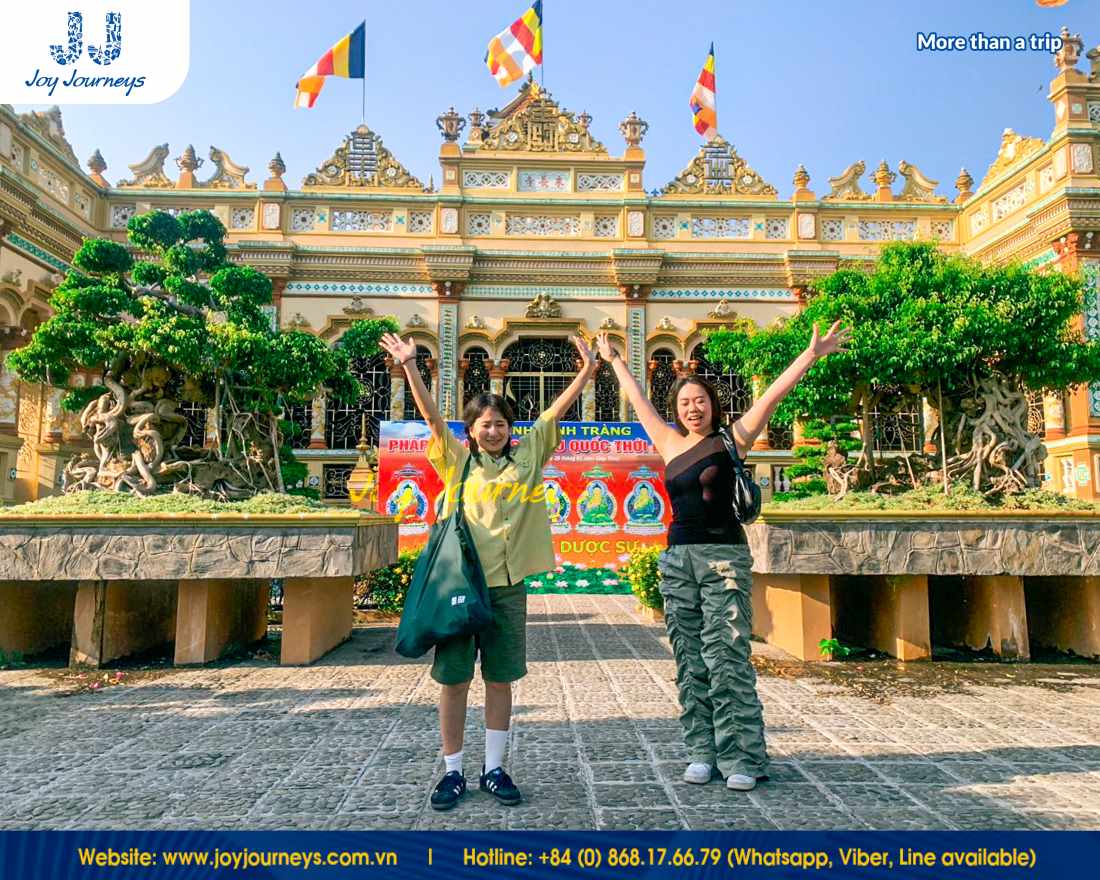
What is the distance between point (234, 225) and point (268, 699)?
13.3 m

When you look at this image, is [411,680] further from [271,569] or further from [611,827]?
[611,827]

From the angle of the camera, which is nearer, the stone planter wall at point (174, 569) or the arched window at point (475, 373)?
the stone planter wall at point (174, 569)

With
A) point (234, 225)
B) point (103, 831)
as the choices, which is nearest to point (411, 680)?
point (103, 831)

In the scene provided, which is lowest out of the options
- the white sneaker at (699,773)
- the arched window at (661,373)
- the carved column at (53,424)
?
the white sneaker at (699,773)

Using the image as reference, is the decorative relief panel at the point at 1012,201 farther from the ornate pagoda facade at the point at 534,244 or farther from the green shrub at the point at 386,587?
the green shrub at the point at 386,587

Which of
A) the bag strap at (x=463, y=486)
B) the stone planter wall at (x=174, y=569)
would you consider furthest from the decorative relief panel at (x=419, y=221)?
the bag strap at (x=463, y=486)

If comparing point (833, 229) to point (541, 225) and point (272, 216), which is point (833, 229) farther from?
point (272, 216)

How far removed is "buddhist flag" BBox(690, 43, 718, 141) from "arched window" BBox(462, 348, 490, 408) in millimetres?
6547

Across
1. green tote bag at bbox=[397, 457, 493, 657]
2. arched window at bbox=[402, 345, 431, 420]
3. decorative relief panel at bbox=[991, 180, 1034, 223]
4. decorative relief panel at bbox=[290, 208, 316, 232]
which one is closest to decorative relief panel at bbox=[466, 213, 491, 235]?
arched window at bbox=[402, 345, 431, 420]

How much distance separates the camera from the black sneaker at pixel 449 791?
9.01ft

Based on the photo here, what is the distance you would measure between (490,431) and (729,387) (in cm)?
1315

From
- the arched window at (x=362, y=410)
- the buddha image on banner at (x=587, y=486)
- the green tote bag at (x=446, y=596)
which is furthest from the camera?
the arched window at (x=362, y=410)

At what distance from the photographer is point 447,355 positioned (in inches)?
604

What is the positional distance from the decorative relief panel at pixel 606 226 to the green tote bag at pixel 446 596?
13.7 metres
